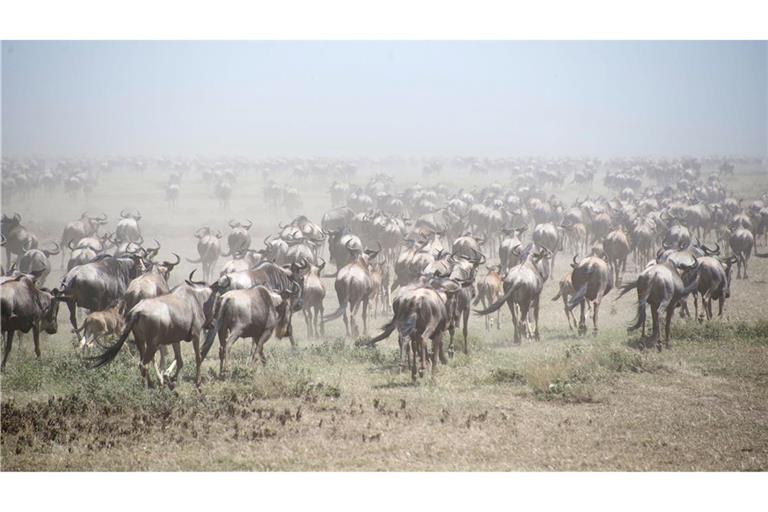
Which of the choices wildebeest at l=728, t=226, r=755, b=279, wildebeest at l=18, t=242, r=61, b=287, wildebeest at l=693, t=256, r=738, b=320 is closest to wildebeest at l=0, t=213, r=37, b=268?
wildebeest at l=18, t=242, r=61, b=287

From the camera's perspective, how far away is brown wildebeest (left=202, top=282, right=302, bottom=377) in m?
11.3

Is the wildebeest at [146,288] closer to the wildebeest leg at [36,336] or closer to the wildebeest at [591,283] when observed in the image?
the wildebeest leg at [36,336]

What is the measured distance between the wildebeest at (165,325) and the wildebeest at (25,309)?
1617 mm

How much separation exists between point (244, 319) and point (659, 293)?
309 inches

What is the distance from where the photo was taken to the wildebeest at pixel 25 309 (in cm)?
1209

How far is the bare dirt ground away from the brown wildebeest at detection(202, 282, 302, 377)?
48cm

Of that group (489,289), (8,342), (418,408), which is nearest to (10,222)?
(8,342)

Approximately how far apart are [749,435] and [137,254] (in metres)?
11.2

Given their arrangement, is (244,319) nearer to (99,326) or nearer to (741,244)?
(99,326)

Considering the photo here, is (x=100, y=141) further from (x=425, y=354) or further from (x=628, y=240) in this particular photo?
(x=628, y=240)

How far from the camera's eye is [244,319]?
37.7 ft

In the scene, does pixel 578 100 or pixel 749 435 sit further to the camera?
pixel 578 100

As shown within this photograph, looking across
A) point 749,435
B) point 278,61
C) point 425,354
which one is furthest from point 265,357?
point 749,435

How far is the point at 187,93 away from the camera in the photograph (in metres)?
16.6
